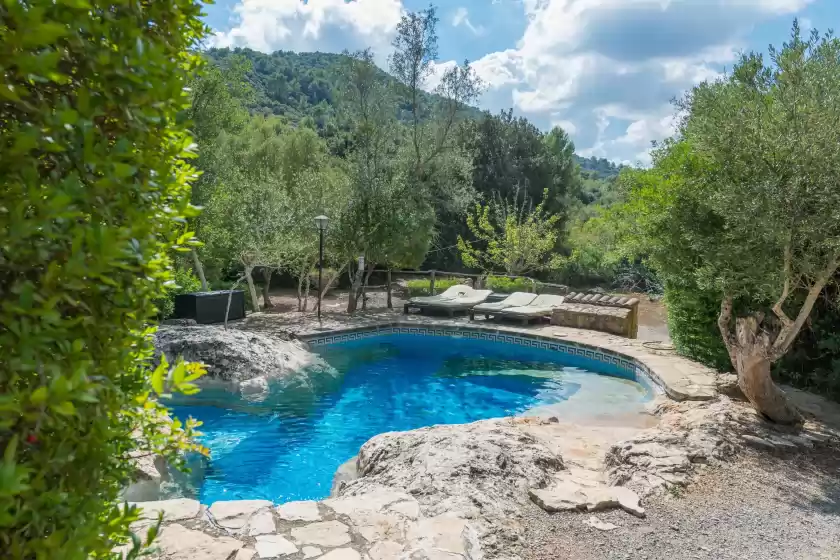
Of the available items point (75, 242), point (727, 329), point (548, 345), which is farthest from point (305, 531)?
point (548, 345)

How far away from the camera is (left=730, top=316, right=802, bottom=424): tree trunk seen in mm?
6062

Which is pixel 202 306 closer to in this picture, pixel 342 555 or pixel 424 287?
pixel 424 287

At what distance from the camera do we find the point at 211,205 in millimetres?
12898

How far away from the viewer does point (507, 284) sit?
59.1 feet

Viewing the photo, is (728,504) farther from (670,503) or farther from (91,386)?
(91,386)

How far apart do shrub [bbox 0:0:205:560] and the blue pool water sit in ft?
16.5

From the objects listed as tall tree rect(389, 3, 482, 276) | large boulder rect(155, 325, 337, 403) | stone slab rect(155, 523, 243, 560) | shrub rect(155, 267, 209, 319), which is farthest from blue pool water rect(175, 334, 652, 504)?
tall tree rect(389, 3, 482, 276)

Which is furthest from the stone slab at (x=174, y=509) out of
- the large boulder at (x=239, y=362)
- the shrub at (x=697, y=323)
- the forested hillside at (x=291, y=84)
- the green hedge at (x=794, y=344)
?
the forested hillside at (x=291, y=84)

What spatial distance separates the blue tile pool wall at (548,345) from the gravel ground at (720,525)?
3912 mm

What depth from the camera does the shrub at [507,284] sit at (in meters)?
17.7

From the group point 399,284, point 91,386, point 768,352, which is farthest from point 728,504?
point 399,284

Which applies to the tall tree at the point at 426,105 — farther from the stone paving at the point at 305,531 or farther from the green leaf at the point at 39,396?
the green leaf at the point at 39,396

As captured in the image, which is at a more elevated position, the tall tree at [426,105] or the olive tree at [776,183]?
the tall tree at [426,105]

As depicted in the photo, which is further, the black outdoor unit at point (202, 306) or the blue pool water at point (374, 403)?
the black outdoor unit at point (202, 306)
